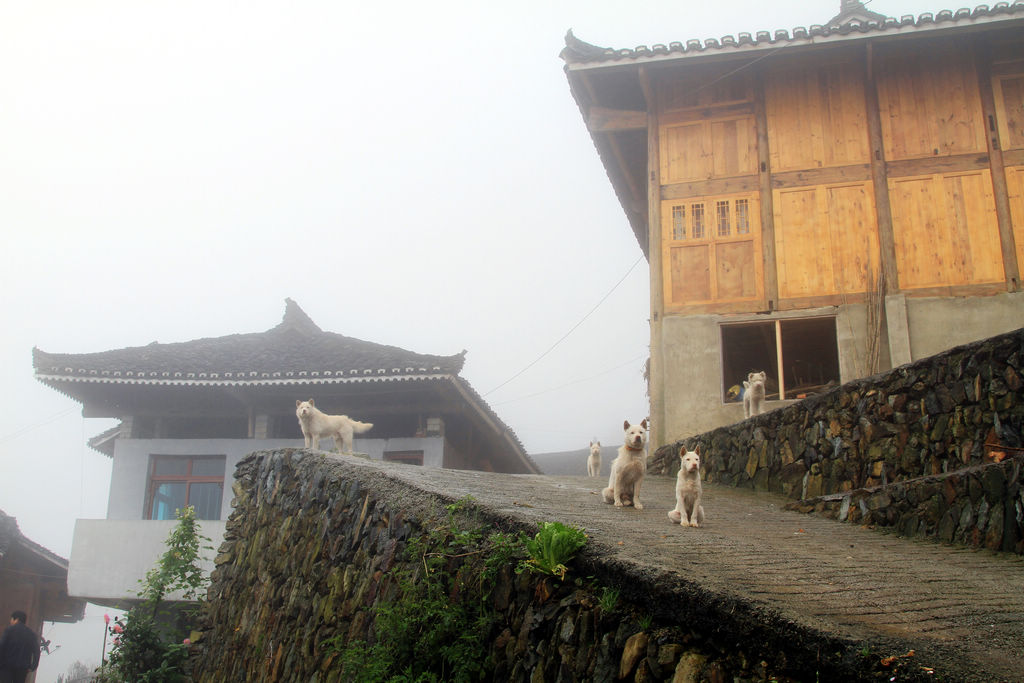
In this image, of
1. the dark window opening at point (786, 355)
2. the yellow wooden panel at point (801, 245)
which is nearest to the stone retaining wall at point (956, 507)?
the yellow wooden panel at point (801, 245)

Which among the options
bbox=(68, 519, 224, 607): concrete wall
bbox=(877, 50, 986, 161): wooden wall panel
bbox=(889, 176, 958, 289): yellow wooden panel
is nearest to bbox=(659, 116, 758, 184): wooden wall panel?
bbox=(877, 50, 986, 161): wooden wall panel

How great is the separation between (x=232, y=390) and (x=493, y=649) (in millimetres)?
13190

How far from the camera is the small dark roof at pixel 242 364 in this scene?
54.4 ft

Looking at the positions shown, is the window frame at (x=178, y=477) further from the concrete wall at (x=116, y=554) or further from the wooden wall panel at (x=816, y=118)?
the wooden wall panel at (x=816, y=118)

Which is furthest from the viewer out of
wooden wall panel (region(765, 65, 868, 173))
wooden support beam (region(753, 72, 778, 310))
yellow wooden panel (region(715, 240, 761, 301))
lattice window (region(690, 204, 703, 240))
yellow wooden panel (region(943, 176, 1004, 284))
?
lattice window (region(690, 204, 703, 240))

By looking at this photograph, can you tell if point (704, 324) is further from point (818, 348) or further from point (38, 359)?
point (38, 359)

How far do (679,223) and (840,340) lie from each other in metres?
3.41

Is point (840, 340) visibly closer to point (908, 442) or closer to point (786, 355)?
point (786, 355)

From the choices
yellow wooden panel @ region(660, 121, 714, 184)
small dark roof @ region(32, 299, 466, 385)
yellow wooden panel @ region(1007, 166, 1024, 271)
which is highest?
yellow wooden panel @ region(660, 121, 714, 184)

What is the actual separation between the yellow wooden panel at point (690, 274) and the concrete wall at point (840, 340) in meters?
0.39

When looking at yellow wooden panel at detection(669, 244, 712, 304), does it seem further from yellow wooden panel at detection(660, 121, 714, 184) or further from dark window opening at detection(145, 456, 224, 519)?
dark window opening at detection(145, 456, 224, 519)

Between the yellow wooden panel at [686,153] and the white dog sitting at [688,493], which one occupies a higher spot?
the yellow wooden panel at [686,153]

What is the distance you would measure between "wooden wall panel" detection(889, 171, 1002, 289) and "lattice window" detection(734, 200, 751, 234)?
2.31 m

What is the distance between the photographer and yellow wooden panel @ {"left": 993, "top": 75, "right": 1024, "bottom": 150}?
1448cm
